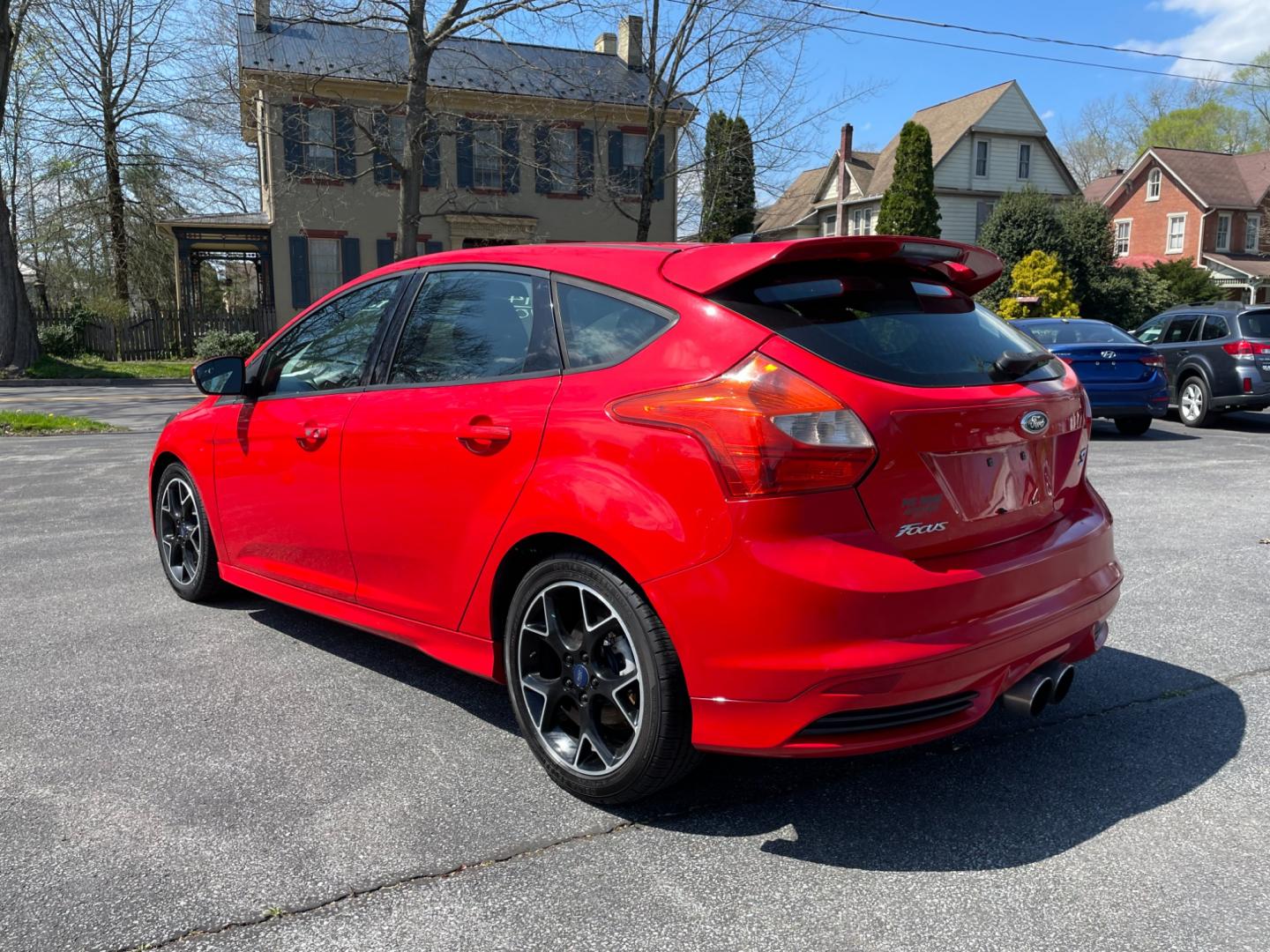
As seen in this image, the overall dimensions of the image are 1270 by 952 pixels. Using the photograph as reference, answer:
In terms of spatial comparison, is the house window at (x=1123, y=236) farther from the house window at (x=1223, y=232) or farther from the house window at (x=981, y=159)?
the house window at (x=981, y=159)

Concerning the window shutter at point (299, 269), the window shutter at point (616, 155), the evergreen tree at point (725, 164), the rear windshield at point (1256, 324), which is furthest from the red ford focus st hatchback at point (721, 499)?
the window shutter at point (616, 155)

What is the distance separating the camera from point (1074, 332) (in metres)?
12.8

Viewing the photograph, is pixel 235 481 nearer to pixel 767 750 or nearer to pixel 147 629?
pixel 147 629

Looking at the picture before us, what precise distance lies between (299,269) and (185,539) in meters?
26.3

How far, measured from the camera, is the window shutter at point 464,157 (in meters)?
30.6

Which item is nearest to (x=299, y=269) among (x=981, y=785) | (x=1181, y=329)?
(x=1181, y=329)

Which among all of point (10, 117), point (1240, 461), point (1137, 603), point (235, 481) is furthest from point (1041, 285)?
point (10, 117)

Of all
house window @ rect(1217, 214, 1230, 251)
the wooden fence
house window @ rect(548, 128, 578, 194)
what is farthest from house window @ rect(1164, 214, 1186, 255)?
the wooden fence

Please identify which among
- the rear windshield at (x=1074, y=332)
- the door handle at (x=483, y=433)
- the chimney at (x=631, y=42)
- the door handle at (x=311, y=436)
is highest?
the chimney at (x=631, y=42)

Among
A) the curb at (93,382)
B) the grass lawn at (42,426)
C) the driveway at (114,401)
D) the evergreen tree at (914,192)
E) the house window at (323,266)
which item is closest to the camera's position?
the grass lawn at (42,426)

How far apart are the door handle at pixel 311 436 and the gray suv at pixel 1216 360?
44.2ft

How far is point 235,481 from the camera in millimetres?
4449

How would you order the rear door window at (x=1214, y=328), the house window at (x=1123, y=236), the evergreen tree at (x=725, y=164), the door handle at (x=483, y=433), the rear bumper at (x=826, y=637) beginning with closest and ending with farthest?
the rear bumper at (x=826, y=637) → the door handle at (x=483, y=433) → the rear door window at (x=1214, y=328) → the evergreen tree at (x=725, y=164) → the house window at (x=1123, y=236)

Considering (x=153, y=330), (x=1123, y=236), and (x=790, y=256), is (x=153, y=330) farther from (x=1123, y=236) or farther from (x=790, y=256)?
(x=1123, y=236)
